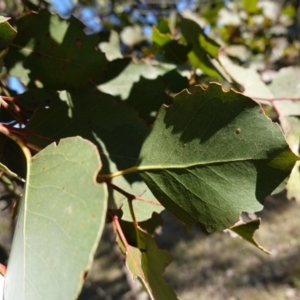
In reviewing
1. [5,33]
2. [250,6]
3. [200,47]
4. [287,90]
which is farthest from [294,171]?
[250,6]

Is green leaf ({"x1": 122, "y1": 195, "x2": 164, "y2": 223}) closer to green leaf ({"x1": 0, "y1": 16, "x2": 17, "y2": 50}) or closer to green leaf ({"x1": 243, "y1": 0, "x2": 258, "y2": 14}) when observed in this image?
green leaf ({"x1": 0, "y1": 16, "x2": 17, "y2": 50})

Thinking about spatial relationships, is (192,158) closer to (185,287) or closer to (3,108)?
(3,108)

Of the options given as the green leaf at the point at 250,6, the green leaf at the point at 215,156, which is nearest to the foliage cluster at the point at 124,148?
the green leaf at the point at 215,156

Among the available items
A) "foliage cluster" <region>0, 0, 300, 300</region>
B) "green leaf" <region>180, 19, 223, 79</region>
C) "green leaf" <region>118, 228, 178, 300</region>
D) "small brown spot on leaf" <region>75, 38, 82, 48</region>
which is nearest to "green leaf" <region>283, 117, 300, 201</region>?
"foliage cluster" <region>0, 0, 300, 300</region>

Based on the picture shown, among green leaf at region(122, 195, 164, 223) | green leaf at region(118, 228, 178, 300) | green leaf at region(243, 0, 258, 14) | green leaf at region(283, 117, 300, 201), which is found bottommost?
green leaf at region(243, 0, 258, 14)

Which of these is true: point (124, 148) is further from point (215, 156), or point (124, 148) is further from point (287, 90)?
point (287, 90)

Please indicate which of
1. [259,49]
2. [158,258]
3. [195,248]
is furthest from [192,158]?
[195,248]
